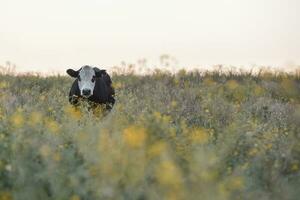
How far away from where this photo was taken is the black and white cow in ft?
44.6

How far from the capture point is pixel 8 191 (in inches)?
230

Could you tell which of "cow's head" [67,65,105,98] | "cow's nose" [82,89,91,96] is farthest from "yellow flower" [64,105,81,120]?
"cow's head" [67,65,105,98]

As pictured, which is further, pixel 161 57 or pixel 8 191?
pixel 161 57

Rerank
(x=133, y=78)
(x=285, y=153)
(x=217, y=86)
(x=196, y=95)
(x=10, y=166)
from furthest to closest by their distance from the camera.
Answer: (x=133, y=78) < (x=217, y=86) < (x=196, y=95) < (x=285, y=153) < (x=10, y=166)

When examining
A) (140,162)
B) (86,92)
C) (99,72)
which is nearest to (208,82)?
(99,72)

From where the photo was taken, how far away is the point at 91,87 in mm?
13609

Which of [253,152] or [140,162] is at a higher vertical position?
[140,162]

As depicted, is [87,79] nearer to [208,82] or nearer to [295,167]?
[208,82]

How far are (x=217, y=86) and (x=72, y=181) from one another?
1367 cm

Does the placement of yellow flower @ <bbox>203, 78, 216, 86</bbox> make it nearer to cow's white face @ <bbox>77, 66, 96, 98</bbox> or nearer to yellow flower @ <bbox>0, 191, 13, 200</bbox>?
cow's white face @ <bbox>77, 66, 96, 98</bbox>

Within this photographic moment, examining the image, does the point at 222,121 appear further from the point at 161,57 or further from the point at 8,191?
the point at 161,57

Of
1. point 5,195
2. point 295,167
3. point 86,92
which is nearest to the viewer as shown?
point 5,195

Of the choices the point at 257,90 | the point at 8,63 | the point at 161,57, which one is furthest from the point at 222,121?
the point at 8,63

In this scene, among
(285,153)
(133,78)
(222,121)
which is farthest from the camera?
(133,78)
